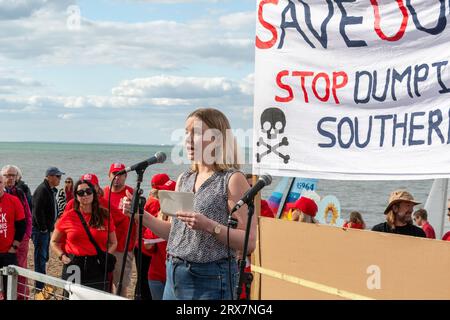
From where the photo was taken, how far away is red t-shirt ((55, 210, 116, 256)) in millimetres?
6746

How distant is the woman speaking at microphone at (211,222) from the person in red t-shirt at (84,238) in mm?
2738

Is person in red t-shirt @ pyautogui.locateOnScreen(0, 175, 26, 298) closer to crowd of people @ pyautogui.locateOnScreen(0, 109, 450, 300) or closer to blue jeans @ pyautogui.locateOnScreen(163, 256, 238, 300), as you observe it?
crowd of people @ pyautogui.locateOnScreen(0, 109, 450, 300)

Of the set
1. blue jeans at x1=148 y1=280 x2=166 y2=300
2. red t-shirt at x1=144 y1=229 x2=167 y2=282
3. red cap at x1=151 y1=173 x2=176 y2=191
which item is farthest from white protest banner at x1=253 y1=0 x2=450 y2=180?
red cap at x1=151 y1=173 x2=176 y2=191

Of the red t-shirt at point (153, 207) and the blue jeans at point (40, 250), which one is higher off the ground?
the red t-shirt at point (153, 207)

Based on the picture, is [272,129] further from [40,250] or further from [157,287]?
[40,250]

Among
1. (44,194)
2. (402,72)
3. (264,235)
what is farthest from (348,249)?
(44,194)

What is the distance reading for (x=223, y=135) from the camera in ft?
12.8

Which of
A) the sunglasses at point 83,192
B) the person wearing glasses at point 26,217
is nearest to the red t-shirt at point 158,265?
the sunglasses at point 83,192

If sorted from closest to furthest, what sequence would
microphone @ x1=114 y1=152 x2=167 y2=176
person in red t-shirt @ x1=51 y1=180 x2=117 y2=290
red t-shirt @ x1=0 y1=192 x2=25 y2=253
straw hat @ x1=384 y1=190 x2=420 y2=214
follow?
microphone @ x1=114 y1=152 x2=167 y2=176, straw hat @ x1=384 y1=190 x2=420 y2=214, person in red t-shirt @ x1=51 y1=180 x2=117 y2=290, red t-shirt @ x1=0 y1=192 x2=25 y2=253

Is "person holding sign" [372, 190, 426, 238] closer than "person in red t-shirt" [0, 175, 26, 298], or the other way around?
"person holding sign" [372, 190, 426, 238]

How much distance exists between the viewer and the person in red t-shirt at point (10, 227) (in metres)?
7.99

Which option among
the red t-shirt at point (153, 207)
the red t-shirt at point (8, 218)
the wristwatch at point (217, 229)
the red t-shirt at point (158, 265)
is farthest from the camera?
the red t-shirt at point (8, 218)

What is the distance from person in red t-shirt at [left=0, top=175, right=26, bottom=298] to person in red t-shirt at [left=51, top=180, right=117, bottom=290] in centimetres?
130

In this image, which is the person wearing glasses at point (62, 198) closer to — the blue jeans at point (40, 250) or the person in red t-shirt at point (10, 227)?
the blue jeans at point (40, 250)
